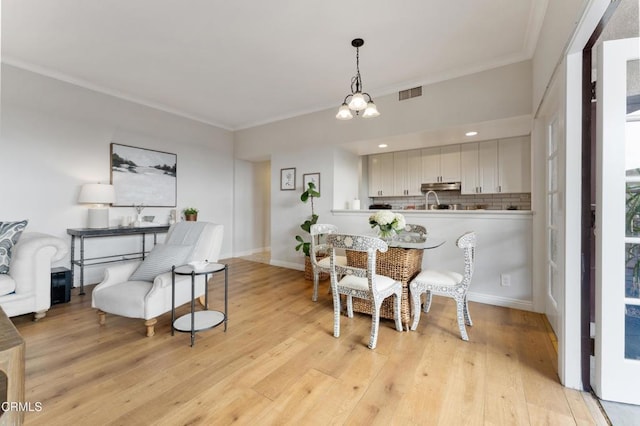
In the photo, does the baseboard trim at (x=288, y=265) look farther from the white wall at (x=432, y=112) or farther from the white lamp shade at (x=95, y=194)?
the white lamp shade at (x=95, y=194)

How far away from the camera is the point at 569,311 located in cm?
165

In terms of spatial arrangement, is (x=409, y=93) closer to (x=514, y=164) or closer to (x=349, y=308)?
(x=514, y=164)

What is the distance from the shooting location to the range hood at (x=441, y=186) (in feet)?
15.6

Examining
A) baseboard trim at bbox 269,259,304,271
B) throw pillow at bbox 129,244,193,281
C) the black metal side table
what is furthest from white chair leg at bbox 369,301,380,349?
baseboard trim at bbox 269,259,304,271

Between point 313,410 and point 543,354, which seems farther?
point 543,354

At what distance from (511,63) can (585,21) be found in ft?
6.20

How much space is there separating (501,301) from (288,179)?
362cm

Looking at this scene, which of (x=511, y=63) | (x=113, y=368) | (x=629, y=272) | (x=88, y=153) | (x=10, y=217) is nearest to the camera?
(x=629, y=272)

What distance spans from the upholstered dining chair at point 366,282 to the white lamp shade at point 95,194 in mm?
3203

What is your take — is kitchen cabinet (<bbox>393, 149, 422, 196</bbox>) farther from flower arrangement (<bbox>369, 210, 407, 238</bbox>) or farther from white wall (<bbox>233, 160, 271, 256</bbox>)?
white wall (<bbox>233, 160, 271, 256</bbox>)

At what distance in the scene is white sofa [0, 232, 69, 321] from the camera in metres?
2.42

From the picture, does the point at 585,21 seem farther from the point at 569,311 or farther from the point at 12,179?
the point at 12,179

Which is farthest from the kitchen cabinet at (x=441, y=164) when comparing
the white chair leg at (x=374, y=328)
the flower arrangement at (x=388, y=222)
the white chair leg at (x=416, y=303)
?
the white chair leg at (x=374, y=328)

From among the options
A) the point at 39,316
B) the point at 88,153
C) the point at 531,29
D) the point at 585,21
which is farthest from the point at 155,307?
the point at 531,29
